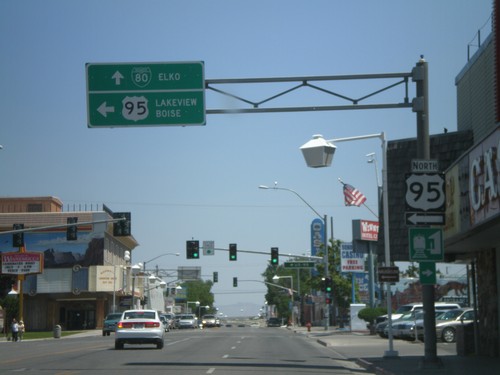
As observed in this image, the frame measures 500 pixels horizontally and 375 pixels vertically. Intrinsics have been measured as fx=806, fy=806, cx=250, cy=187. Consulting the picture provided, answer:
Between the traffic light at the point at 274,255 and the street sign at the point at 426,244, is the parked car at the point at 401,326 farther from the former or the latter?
the street sign at the point at 426,244

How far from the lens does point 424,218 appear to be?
18.9 meters

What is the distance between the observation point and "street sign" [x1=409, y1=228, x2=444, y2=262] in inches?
739

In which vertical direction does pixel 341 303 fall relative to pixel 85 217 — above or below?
below

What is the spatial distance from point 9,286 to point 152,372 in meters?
62.7

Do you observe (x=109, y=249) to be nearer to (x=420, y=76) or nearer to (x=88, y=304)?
(x=88, y=304)

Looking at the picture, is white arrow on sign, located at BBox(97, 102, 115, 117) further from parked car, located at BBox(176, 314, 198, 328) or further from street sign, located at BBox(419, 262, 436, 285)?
parked car, located at BBox(176, 314, 198, 328)

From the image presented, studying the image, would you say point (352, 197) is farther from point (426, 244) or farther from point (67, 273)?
point (67, 273)

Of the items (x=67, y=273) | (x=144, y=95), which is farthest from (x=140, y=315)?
(x=67, y=273)

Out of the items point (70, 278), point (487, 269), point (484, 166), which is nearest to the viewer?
point (484, 166)

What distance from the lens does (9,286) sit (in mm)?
78750

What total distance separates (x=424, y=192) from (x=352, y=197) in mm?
26258

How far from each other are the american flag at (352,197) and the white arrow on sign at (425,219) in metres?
26.2

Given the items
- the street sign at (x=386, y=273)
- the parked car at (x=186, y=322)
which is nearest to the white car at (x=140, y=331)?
the street sign at (x=386, y=273)

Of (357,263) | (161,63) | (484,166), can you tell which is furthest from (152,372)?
(357,263)
